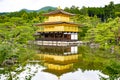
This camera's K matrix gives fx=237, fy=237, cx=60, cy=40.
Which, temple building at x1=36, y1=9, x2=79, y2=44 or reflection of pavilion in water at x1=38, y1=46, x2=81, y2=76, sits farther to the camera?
temple building at x1=36, y1=9, x2=79, y2=44

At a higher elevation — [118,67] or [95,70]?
[118,67]

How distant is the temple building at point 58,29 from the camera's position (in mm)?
37081

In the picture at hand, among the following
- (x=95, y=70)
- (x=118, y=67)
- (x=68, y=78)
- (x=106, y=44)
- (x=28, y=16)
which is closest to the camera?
(x=118, y=67)

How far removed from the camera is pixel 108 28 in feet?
86.2

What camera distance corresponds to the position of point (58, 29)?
37.2 m

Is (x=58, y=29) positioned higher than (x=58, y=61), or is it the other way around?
(x=58, y=29)

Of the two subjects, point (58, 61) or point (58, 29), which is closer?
point (58, 61)

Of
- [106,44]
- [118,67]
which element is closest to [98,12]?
[106,44]

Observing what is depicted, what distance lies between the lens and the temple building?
37081mm

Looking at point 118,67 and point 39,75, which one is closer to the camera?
point 118,67

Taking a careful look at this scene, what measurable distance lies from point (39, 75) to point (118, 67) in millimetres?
5731

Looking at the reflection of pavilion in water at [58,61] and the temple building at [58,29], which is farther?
the temple building at [58,29]

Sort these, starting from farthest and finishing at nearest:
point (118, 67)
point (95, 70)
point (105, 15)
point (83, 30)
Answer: point (105, 15), point (83, 30), point (95, 70), point (118, 67)

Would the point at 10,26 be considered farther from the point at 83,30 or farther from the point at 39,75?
the point at 39,75
